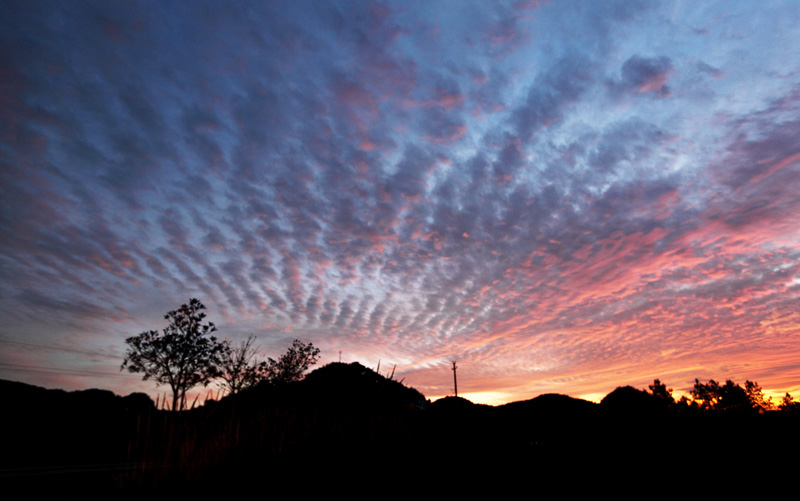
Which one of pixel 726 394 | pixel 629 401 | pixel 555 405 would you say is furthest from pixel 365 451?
pixel 726 394

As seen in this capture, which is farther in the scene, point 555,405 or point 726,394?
point 726,394

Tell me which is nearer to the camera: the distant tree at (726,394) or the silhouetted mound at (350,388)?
the silhouetted mound at (350,388)

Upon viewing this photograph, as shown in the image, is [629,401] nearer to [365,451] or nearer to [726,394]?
[365,451]

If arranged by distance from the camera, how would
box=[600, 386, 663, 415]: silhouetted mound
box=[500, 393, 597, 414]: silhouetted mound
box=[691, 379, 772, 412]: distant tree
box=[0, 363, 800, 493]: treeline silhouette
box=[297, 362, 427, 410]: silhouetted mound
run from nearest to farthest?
1. box=[0, 363, 800, 493]: treeline silhouette
2. box=[600, 386, 663, 415]: silhouetted mound
3. box=[297, 362, 427, 410]: silhouetted mound
4. box=[500, 393, 597, 414]: silhouetted mound
5. box=[691, 379, 772, 412]: distant tree

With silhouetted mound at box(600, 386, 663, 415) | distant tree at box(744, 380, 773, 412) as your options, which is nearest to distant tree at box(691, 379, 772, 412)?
distant tree at box(744, 380, 773, 412)

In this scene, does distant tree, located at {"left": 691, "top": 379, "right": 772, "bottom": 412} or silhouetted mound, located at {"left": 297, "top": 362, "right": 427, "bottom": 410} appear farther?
A: distant tree, located at {"left": 691, "top": 379, "right": 772, "bottom": 412}

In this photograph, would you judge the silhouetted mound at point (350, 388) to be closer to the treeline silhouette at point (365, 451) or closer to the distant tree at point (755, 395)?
the treeline silhouette at point (365, 451)

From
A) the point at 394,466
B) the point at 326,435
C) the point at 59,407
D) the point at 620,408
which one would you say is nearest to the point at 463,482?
the point at 394,466

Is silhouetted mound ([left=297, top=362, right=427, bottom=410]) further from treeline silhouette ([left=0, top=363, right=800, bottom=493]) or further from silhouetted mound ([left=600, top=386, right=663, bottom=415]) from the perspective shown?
silhouetted mound ([left=600, top=386, right=663, bottom=415])

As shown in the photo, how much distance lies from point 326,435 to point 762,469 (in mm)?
10038

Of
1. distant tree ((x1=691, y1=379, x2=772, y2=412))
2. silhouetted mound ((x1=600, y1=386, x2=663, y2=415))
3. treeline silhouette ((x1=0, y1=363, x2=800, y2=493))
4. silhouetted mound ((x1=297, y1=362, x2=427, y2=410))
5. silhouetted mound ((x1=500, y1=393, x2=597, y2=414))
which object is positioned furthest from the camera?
distant tree ((x1=691, y1=379, x2=772, y2=412))

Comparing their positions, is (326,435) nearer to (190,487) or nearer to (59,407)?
(190,487)

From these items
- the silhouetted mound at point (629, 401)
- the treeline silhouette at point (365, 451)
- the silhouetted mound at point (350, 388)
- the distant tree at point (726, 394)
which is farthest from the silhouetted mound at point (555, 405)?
the distant tree at point (726, 394)

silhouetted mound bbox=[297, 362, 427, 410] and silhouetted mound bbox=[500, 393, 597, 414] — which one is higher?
silhouetted mound bbox=[297, 362, 427, 410]
